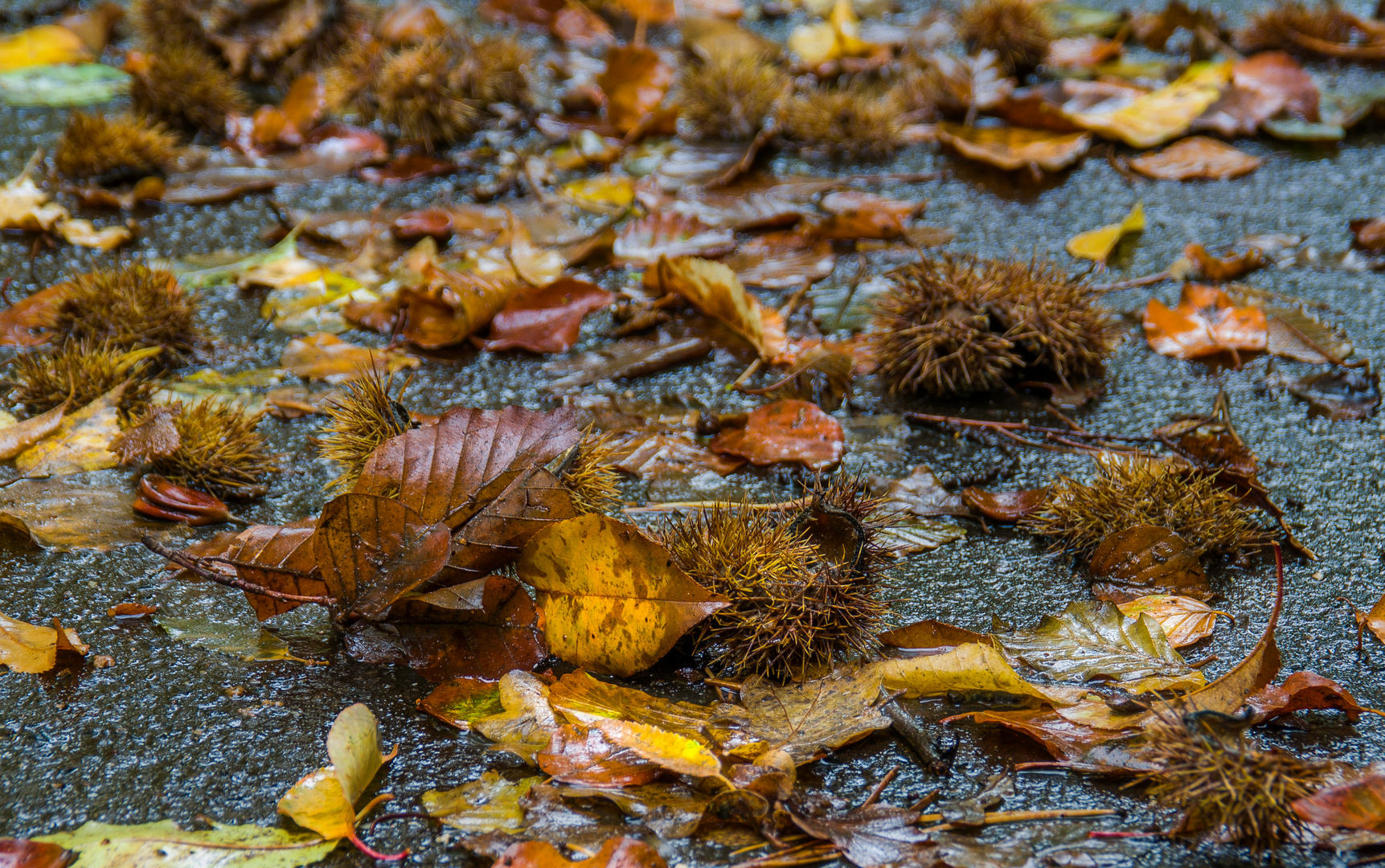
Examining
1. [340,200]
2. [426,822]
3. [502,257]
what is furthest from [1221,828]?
[340,200]

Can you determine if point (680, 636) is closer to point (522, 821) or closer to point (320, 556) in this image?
point (522, 821)

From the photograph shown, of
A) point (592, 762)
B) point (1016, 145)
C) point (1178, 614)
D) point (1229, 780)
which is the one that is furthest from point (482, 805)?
point (1016, 145)

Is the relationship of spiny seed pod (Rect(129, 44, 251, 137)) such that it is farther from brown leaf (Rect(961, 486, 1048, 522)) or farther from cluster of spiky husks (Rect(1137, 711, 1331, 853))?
cluster of spiky husks (Rect(1137, 711, 1331, 853))

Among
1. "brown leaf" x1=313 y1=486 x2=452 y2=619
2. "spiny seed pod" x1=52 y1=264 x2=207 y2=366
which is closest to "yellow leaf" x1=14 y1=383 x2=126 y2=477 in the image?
"spiny seed pod" x1=52 y1=264 x2=207 y2=366

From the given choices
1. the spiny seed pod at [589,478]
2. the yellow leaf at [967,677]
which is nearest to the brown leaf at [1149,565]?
the yellow leaf at [967,677]

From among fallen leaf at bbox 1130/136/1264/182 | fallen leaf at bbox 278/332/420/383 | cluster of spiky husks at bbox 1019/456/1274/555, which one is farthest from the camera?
fallen leaf at bbox 1130/136/1264/182

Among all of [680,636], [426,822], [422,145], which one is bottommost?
[426,822]

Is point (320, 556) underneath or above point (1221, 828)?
above

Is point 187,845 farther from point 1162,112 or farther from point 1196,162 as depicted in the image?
point 1162,112
